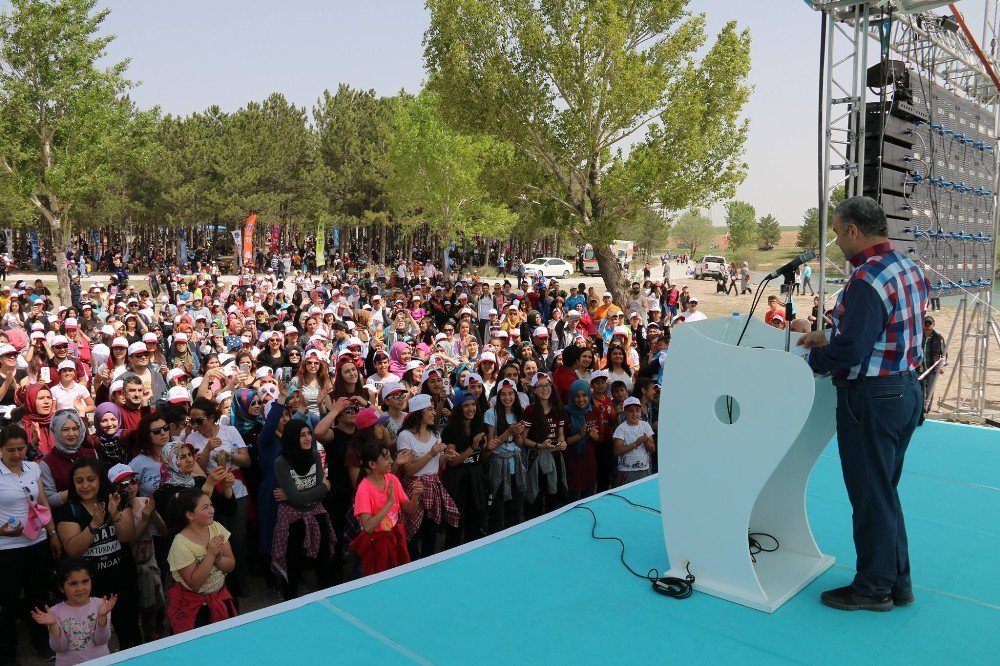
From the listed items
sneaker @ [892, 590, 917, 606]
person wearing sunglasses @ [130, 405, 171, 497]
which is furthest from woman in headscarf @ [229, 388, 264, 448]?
sneaker @ [892, 590, 917, 606]

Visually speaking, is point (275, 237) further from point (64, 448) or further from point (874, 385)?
point (874, 385)

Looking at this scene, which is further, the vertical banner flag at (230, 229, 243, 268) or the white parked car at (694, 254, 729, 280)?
the white parked car at (694, 254, 729, 280)

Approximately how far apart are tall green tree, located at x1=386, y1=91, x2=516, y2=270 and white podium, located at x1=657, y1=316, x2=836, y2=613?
30.7m

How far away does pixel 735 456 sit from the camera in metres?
3.24

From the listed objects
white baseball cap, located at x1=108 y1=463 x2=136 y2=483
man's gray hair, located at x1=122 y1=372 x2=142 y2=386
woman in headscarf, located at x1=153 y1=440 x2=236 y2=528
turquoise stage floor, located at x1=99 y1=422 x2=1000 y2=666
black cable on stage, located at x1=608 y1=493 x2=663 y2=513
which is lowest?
turquoise stage floor, located at x1=99 y1=422 x2=1000 y2=666

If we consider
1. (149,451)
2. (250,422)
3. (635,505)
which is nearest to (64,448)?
(149,451)

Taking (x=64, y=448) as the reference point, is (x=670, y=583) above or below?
below

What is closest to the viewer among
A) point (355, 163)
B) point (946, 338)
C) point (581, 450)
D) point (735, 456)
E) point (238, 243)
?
point (735, 456)

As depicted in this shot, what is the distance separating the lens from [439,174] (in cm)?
3569

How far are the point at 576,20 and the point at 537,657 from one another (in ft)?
48.0

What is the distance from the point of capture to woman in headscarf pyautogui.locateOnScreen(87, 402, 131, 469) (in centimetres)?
Answer: 520

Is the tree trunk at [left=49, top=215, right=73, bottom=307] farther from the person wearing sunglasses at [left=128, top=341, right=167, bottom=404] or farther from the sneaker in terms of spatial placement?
the sneaker

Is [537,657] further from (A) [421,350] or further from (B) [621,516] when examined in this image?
(A) [421,350]

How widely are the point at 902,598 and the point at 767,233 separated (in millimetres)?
122257
